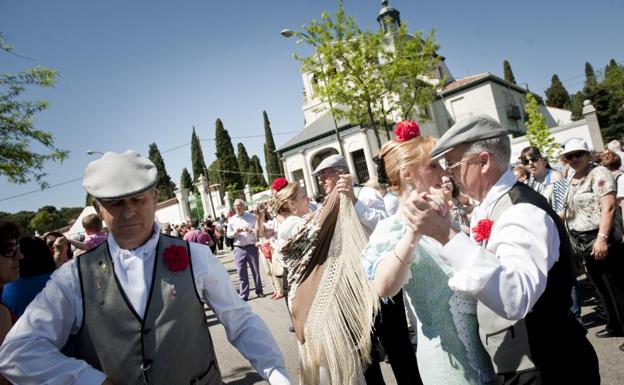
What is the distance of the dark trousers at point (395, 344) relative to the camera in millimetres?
3062

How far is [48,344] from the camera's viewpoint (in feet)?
5.51

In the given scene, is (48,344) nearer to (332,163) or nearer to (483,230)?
(483,230)

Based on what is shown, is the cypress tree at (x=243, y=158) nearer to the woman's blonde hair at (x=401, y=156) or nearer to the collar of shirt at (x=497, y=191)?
the woman's blonde hair at (x=401, y=156)

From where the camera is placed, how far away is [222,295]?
2.03 meters

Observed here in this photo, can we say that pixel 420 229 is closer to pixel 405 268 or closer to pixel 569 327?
pixel 405 268

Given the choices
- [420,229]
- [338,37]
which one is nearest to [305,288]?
[420,229]

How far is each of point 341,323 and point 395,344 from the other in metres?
0.63

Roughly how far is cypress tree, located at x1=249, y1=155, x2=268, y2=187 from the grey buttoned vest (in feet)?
193

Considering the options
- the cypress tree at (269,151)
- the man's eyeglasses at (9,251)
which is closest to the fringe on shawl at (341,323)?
the man's eyeglasses at (9,251)

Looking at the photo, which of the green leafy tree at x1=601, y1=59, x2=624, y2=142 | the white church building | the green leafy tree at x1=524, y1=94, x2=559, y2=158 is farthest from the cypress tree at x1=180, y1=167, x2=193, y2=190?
the green leafy tree at x1=601, y1=59, x2=624, y2=142

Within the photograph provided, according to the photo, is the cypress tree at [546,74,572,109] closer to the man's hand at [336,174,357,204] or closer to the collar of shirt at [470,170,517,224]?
the man's hand at [336,174,357,204]

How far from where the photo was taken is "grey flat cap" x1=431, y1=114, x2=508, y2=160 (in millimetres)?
1735

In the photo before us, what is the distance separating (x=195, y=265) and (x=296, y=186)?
297 centimetres

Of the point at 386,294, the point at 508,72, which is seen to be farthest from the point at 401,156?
the point at 508,72
